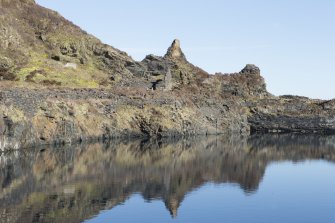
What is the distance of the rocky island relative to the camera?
9988 centimetres

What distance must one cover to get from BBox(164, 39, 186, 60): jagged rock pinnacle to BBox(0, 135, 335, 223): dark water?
75.1m

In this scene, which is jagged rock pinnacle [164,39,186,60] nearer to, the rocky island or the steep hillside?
the rocky island

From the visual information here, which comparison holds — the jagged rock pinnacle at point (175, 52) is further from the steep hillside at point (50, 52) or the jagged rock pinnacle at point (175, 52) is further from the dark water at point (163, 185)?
the dark water at point (163, 185)

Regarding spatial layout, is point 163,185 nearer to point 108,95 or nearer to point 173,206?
point 173,206

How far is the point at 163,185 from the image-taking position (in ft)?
210

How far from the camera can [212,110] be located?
15212 cm

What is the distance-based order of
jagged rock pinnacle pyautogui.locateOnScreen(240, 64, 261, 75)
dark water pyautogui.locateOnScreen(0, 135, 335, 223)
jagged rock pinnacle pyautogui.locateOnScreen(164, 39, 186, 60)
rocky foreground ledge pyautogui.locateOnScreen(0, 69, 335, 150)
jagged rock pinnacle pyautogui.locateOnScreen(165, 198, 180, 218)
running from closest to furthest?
dark water pyautogui.locateOnScreen(0, 135, 335, 223), jagged rock pinnacle pyautogui.locateOnScreen(165, 198, 180, 218), rocky foreground ledge pyautogui.locateOnScreen(0, 69, 335, 150), jagged rock pinnacle pyautogui.locateOnScreen(164, 39, 186, 60), jagged rock pinnacle pyautogui.locateOnScreen(240, 64, 261, 75)

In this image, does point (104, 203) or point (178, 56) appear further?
point (178, 56)

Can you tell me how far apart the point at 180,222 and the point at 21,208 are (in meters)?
15.4

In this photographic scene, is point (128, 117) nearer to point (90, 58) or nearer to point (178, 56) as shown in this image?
point (90, 58)

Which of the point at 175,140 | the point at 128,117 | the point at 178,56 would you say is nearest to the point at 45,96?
the point at 128,117

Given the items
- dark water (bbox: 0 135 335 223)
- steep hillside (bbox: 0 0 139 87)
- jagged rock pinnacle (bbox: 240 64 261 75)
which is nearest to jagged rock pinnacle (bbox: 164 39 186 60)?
steep hillside (bbox: 0 0 139 87)

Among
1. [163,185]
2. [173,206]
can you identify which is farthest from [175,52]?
[173,206]

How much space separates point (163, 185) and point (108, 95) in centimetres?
6207
